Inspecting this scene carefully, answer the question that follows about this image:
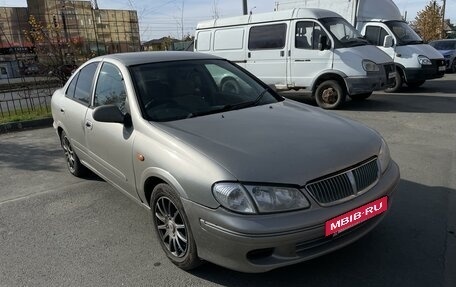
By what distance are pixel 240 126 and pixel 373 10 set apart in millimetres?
10979

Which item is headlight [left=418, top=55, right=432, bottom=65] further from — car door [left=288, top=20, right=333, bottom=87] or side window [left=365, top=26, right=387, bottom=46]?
car door [left=288, top=20, right=333, bottom=87]

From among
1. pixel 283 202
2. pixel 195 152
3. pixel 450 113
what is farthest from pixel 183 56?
pixel 450 113

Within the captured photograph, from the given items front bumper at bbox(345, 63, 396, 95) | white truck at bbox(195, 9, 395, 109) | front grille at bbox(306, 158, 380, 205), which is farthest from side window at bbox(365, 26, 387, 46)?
front grille at bbox(306, 158, 380, 205)

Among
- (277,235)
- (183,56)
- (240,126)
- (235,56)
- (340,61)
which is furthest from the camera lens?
(235,56)

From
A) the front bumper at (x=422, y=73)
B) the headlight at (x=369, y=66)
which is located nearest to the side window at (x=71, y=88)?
the headlight at (x=369, y=66)

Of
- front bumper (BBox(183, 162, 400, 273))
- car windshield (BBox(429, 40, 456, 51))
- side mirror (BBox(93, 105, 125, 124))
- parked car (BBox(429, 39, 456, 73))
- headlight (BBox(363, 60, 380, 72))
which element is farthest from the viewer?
car windshield (BBox(429, 40, 456, 51))

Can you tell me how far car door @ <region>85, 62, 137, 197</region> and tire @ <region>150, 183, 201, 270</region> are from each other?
1.53 feet

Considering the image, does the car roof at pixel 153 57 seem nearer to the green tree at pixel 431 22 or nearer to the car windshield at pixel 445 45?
the car windshield at pixel 445 45

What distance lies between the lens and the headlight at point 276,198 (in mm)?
2492

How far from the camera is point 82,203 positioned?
454 centimetres

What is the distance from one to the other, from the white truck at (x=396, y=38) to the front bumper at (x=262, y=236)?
10.3 m

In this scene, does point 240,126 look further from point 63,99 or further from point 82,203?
point 63,99

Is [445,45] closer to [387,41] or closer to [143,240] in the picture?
[387,41]

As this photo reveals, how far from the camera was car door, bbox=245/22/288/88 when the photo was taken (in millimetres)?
10164
